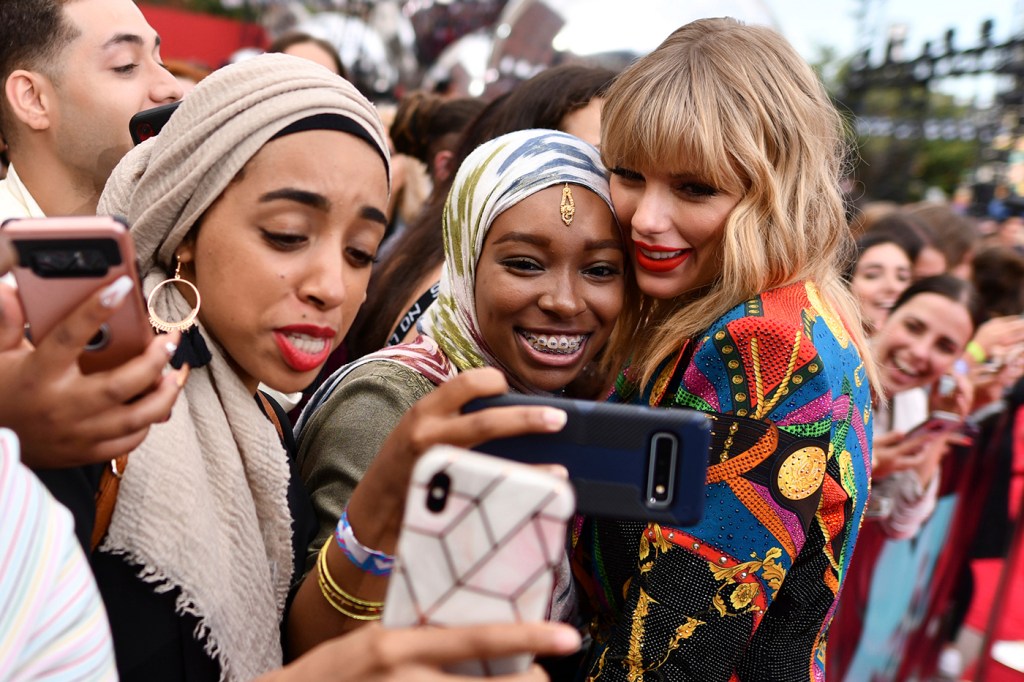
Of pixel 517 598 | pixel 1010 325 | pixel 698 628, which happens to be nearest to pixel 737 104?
pixel 698 628

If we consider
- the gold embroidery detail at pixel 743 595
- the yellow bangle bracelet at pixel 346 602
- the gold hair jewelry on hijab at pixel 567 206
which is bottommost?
the gold embroidery detail at pixel 743 595

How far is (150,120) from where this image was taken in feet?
5.75

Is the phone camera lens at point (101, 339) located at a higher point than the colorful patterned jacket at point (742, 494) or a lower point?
higher

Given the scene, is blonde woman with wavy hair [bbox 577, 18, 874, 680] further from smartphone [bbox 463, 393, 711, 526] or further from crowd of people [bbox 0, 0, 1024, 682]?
smartphone [bbox 463, 393, 711, 526]

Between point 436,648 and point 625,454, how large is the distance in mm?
338

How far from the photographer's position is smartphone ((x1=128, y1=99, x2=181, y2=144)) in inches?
68.7

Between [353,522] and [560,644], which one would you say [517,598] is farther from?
[353,522]

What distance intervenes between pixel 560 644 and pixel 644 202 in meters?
1.19

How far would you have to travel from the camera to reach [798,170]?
1799 mm

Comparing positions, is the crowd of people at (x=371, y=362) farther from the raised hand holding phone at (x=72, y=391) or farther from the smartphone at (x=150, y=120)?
the smartphone at (x=150, y=120)

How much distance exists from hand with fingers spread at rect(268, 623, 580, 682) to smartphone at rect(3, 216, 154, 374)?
1.45 ft

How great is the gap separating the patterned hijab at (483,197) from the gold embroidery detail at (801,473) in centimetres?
70

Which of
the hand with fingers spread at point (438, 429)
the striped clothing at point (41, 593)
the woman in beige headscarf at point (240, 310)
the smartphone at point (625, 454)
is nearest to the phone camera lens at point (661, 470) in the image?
the smartphone at point (625, 454)

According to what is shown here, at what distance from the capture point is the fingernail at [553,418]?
0.96 m
